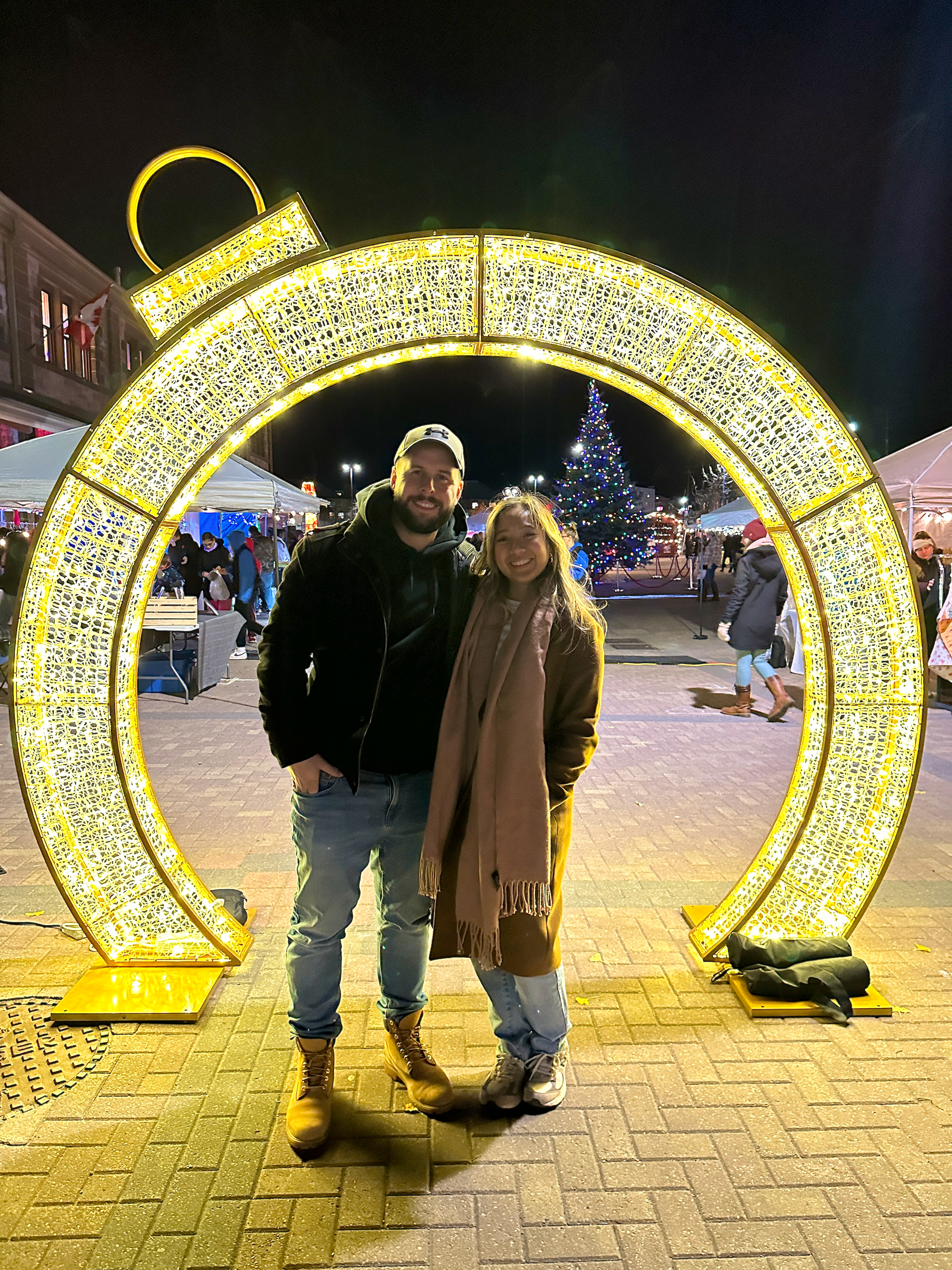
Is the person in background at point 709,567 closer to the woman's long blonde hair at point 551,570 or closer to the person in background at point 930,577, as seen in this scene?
the person in background at point 930,577

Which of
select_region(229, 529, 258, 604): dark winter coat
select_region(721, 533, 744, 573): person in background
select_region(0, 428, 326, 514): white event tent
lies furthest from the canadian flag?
select_region(721, 533, 744, 573): person in background

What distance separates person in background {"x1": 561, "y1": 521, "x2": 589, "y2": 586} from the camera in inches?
107

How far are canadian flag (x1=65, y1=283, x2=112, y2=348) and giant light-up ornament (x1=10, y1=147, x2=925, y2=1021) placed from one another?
47.4 ft

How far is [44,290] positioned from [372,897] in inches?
855

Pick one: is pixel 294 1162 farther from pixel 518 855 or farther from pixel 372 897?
pixel 372 897

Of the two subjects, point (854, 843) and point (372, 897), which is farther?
point (372, 897)

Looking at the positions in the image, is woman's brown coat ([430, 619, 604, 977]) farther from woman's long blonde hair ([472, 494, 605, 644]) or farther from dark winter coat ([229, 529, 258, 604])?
dark winter coat ([229, 529, 258, 604])

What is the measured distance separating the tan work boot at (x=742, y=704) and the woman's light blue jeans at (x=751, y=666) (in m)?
0.05

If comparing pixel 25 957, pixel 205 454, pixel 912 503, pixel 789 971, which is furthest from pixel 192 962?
pixel 912 503

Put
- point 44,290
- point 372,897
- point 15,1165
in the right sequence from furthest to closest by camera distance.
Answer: point 44,290
point 372,897
point 15,1165

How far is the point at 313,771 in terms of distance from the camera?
2.56 metres

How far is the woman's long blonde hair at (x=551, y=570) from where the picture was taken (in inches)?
99.3

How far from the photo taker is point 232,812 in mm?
5578

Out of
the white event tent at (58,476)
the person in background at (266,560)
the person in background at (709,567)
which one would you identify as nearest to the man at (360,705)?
the white event tent at (58,476)
